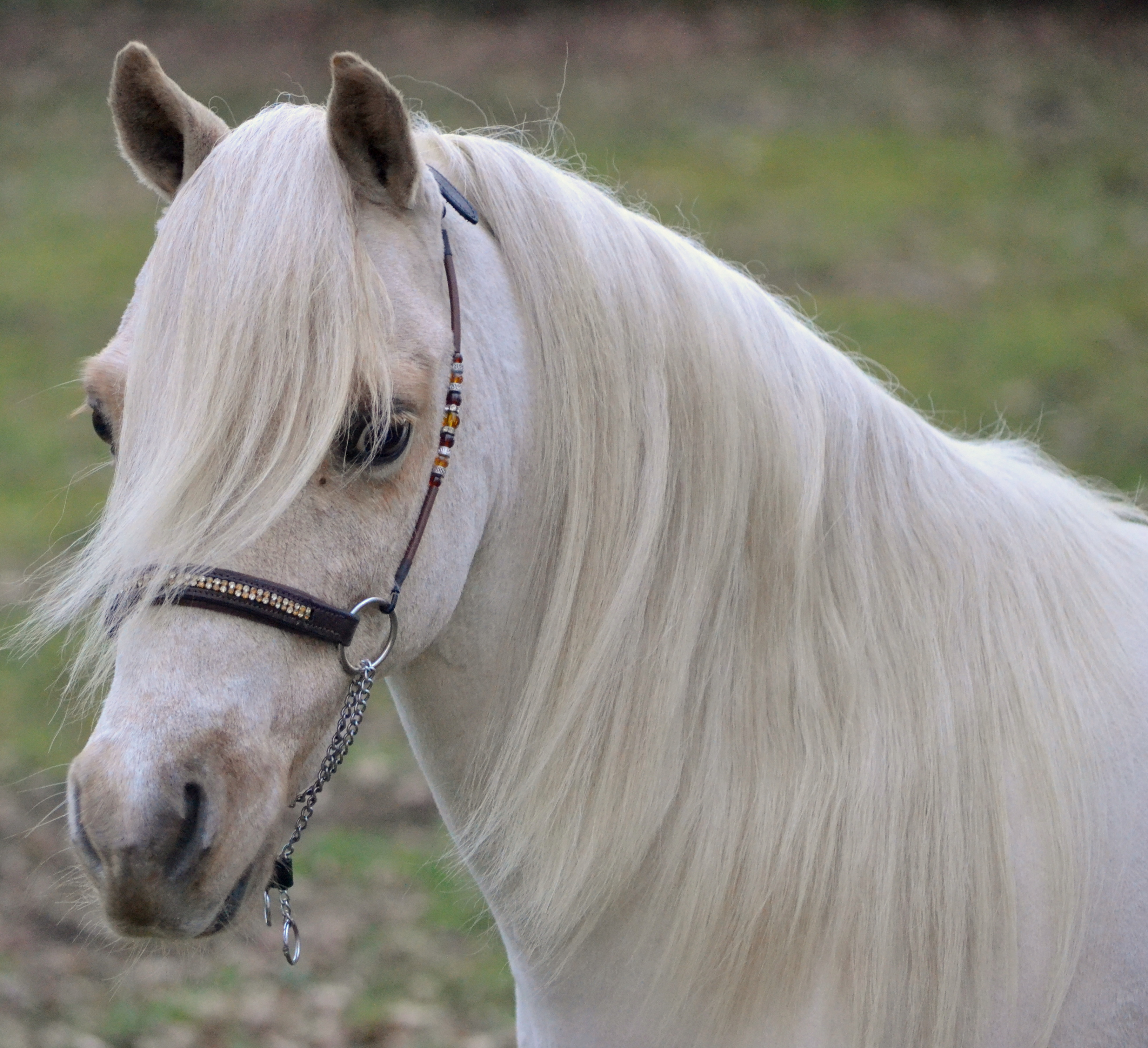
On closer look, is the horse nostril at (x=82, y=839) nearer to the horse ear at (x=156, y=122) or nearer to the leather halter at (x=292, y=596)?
the leather halter at (x=292, y=596)

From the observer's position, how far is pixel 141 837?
1.45m

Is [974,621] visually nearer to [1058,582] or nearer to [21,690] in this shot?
[1058,582]

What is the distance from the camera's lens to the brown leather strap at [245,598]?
1.54 m

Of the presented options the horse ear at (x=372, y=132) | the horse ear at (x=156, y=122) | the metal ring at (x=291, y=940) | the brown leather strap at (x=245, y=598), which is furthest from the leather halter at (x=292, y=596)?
the horse ear at (x=156, y=122)

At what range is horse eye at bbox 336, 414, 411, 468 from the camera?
161 centimetres

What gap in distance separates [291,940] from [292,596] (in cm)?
64

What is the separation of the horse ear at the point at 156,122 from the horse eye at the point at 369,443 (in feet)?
1.81

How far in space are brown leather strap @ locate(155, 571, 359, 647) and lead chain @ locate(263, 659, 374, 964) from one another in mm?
142

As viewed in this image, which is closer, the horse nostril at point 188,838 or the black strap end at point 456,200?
the horse nostril at point 188,838

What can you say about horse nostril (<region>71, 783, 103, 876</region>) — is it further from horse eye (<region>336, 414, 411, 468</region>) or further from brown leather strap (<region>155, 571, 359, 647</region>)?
horse eye (<region>336, 414, 411, 468</region>)

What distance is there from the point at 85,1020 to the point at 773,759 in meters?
3.39

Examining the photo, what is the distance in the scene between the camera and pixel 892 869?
6.00 ft

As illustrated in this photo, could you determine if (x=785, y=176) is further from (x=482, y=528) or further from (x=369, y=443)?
(x=369, y=443)

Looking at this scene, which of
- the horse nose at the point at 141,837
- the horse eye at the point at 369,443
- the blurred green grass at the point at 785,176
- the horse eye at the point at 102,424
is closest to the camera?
the horse nose at the point at 141,837
